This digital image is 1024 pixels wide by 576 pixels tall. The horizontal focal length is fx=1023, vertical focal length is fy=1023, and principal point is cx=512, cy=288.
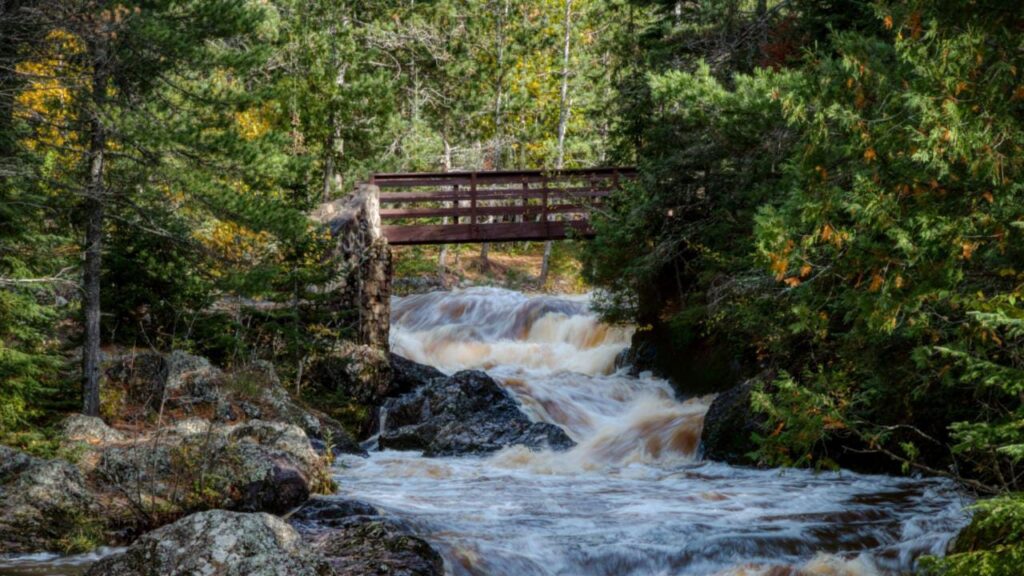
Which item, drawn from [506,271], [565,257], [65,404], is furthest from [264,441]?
[506,271]

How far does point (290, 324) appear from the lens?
15273 millimetres

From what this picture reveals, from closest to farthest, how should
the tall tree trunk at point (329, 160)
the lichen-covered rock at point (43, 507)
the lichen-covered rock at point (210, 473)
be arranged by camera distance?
the lichen-covered rock at point (43, 507) < the lichen-covered rock at point (210, 473) < the tall tree trunk at point (329, 160)

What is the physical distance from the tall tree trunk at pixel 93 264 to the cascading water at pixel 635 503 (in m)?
2.90

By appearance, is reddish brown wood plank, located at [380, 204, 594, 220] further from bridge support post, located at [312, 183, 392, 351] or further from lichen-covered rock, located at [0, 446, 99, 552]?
lichen-covered rock, located at [0, 446, 99, 552]

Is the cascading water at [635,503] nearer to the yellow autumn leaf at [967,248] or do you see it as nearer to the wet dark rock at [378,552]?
the wet dark rock at [378,552]

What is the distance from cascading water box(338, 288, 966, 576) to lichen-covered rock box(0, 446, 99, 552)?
2.59 metres

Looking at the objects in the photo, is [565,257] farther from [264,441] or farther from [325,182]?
[264,441]

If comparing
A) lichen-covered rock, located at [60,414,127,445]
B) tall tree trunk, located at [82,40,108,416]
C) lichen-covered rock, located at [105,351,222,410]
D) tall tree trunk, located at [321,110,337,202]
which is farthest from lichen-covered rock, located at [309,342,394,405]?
tall tree trunk, located at [321,110,337,202]

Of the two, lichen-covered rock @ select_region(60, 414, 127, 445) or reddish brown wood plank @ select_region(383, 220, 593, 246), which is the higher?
reddish brown wood plank @ select_region(383, 220, 593, 246)

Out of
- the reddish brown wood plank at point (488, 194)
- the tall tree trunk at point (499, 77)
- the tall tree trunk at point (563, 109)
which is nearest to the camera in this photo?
the reddish brown wood plank at point (488, 194)

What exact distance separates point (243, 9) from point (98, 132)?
2189mm

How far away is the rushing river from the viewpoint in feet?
25.9

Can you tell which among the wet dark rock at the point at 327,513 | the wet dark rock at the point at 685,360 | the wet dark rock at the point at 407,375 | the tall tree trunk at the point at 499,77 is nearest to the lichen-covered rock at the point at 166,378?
the wet dark rock at the point at 407,375

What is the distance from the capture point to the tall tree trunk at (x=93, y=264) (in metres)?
11.2
